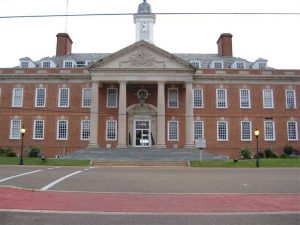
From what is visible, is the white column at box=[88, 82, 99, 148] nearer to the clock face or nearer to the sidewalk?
the clock face

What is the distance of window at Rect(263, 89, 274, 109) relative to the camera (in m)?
45.8

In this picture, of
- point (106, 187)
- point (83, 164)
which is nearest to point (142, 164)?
point (83, 164)

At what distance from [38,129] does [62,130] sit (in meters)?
2.84

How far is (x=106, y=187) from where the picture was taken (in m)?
16.7

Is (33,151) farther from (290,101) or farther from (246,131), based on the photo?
(290,101)

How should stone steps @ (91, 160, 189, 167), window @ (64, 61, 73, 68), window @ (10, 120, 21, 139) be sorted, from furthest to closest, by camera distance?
window @ (64, 61, 73, 68) < window @ (10, 120, 21, 139) < stone steps @ (91, 160, 189, 167)

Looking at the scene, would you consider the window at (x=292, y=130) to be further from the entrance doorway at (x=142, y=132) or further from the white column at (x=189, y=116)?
the entrance doorway at (x=142, y=132)

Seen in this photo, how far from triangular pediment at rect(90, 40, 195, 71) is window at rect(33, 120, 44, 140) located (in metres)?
9.13

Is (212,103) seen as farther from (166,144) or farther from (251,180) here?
(251,180)

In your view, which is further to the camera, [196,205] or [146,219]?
[196,205]

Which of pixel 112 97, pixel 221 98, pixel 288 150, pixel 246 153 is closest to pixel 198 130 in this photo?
pixel 221 98

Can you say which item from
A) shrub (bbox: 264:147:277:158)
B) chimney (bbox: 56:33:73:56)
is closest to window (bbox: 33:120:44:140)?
Answer: chimney (bbox: 56:33:73:56)

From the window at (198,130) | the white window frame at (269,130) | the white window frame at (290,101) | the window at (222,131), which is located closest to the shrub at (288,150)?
the white window frame at (269,130)

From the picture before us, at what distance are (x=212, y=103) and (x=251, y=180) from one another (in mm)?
26219
